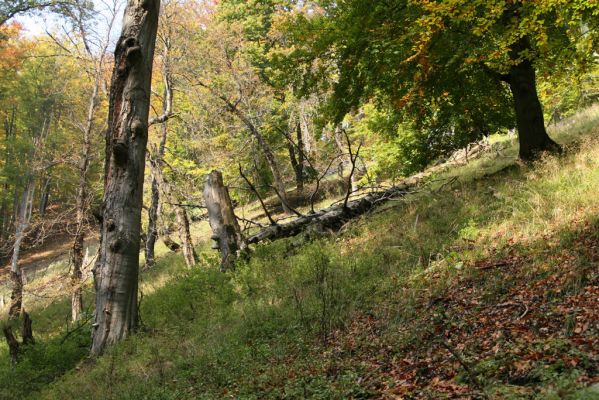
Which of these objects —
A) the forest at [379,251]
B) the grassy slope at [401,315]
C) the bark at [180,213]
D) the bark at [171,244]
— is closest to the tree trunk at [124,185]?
the forest at [379,251]

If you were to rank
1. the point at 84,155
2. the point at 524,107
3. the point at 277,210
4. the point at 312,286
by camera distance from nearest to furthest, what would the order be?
the point at 312,286 → the point at 524,107 → the point at 84,155 → the point at 277,210

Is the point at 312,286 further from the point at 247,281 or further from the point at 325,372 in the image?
the point at 325,372

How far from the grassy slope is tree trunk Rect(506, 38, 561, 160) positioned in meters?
0.49

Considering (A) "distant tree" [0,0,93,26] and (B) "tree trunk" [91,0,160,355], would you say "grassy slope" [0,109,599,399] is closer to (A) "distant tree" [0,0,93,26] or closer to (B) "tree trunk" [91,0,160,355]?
(B) "tree trunk" [91,0,160,355]

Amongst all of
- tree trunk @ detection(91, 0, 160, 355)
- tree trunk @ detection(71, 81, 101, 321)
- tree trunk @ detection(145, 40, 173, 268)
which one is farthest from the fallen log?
tree trunk @ detection(71, 81, 101, 321)

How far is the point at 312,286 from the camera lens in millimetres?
7344

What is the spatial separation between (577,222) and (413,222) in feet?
10.5

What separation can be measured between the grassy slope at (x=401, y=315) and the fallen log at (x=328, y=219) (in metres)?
0.75

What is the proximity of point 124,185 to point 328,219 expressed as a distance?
4935 mm

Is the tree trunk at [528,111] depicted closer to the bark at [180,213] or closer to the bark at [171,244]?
the bark at [180,213]

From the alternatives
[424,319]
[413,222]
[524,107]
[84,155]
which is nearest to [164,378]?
[424,319]

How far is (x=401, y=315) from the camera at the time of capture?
5363mm

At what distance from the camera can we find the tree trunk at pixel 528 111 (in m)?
9.57

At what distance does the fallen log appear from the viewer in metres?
10.8
